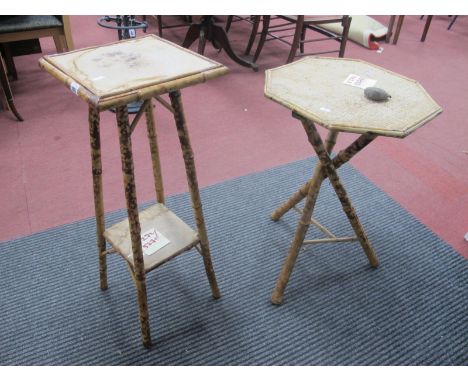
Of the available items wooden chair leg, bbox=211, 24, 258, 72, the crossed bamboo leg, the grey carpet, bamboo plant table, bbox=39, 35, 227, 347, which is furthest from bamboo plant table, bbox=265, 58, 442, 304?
wooden chair leg, bbox=211, 24, 258, 72

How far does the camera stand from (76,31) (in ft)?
12.3

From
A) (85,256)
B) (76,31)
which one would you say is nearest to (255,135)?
(85,256)

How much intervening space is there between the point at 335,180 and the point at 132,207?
68 centimetres

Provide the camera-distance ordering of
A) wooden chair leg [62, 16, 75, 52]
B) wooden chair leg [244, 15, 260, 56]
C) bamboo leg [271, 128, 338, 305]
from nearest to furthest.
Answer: bamboo leg [271, 128, 338, 305] → wooden chair leg [62, 16, 75, 52] → wooden chair leg [244, 15, 260, 56]

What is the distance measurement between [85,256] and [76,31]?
2.98 metres

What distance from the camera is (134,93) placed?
0.86 m

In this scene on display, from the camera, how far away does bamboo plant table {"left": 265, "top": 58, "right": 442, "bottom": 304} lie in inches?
42.6

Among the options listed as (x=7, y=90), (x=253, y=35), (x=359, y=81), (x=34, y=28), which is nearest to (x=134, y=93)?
(x=359, y=81)

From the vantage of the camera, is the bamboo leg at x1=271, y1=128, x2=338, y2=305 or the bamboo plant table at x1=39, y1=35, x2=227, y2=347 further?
the bamboo leg at x1=271, y1=128, x2=338, y2=305

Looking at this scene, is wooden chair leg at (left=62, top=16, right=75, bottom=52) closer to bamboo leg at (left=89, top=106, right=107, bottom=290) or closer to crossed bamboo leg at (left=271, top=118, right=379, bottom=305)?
bamboo leg at (left=89, top=106, right=107, bottom=290)

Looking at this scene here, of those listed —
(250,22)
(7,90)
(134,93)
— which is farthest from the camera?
(250,22)

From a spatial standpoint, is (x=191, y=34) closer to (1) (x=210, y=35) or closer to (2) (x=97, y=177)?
(1) (x=210, y=35)

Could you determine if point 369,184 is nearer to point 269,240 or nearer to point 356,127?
point 269,240

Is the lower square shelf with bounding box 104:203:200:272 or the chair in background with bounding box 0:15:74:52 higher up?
the chair in background with bounding box 0:15:74:52
